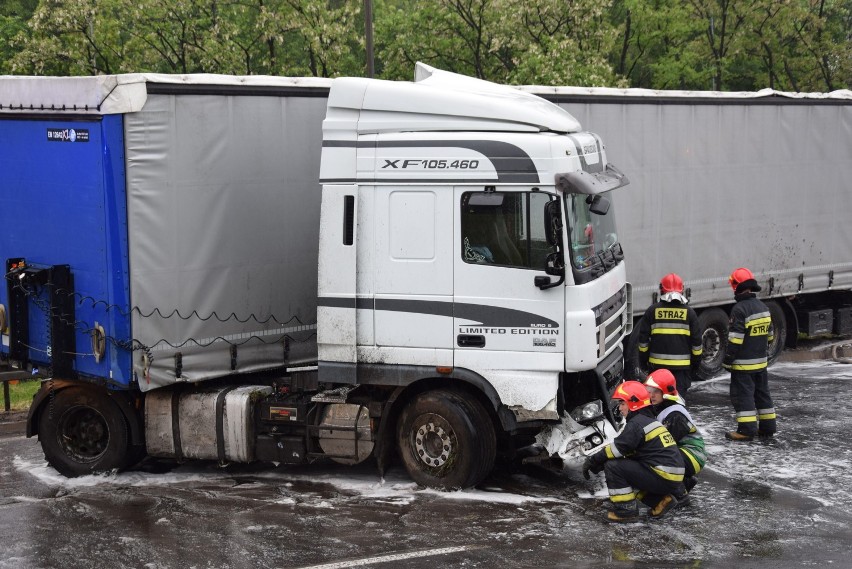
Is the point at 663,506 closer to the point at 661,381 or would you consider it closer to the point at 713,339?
the point at 661,381

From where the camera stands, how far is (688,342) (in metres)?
10.7

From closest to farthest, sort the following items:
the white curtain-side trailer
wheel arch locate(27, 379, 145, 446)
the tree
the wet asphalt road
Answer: the wet asphalt road
wheel arch locate(27, 379, 145, 446)
the white curtain-side trailer
the tree

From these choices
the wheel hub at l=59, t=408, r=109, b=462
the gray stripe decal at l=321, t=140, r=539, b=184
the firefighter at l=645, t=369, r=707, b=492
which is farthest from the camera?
the wheel hub at l=59, t=408, r=109, b=462

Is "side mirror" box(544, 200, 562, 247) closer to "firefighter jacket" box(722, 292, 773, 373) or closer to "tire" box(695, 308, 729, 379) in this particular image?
"firefighter jacket" box(722, 292, 773, 373)

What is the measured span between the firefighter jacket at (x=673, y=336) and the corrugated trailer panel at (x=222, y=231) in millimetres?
3407

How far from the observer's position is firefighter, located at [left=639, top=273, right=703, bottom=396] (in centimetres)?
1063

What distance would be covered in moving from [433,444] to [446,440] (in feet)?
0.45

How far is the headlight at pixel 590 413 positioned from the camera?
880 cm

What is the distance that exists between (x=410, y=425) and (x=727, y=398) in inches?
206

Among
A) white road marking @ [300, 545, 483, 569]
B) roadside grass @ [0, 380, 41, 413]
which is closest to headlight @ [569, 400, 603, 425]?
white road marking @ [300, 545, 483, 569]

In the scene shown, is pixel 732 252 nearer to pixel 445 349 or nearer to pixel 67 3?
pixel 445 349

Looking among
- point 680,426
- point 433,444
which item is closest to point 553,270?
point 680,426

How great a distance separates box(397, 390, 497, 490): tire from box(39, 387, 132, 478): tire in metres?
2.58

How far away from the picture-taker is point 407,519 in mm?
8312
